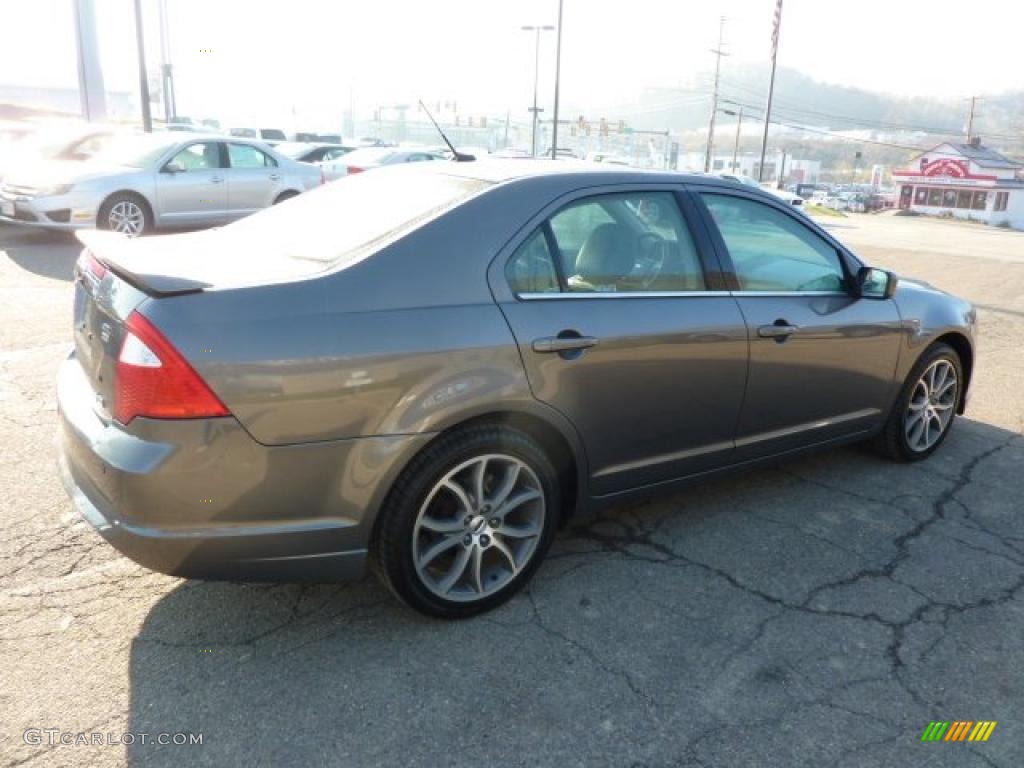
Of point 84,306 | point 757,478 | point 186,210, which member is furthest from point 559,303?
point 186,210

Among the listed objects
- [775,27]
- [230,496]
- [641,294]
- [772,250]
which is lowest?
[230,496]

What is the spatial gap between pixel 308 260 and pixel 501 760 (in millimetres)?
1696

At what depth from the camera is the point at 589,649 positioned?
9.32 ft

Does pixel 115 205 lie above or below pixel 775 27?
below

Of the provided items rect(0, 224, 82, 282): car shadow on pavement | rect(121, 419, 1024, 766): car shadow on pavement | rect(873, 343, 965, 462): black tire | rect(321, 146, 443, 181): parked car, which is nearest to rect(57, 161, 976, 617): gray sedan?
rect(121, 419, 1024, 766): car shadow on pavement

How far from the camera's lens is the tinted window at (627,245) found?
3174mm

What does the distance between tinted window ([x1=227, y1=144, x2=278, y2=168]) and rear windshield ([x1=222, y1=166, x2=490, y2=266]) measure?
977 centimetres

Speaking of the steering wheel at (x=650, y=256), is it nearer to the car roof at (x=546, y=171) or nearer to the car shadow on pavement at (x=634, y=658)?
the car roof at (x=546, y=171)

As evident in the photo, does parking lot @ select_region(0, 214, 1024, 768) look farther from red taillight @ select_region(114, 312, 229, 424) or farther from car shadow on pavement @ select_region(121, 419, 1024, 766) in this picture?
red taillight @ select_region(114, 312, 229, 424)

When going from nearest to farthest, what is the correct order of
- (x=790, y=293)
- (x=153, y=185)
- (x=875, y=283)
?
1. (x=790, y=293)
2. (x=875, y=283)
3. (x=153, y=185)

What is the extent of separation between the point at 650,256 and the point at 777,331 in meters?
0.70

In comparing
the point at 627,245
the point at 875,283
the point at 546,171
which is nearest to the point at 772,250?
the point at 875,283

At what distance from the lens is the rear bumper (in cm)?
242

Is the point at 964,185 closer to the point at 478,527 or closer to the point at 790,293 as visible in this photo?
the point at 790,293
